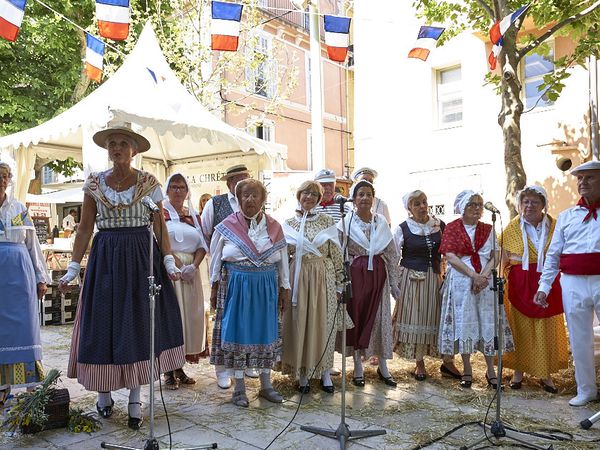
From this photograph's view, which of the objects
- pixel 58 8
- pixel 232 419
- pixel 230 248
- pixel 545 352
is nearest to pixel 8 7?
pixel 230 248

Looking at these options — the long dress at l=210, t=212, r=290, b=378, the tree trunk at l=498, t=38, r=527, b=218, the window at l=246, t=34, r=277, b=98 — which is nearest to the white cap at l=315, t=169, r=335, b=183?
the long dress at l=210, t=212, r=290, b=378

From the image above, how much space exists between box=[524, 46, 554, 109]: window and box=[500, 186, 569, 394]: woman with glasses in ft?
23.4

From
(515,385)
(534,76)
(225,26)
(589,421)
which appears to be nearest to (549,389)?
(515,385)

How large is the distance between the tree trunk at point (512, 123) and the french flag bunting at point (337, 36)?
2.27 metres

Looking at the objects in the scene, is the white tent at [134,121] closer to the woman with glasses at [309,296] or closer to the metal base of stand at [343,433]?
the woman with glasses at [309,296]

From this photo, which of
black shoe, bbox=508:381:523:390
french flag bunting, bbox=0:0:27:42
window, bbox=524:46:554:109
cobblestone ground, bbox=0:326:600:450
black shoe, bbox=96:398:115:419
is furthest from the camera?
window, bbox=524:46:554:109

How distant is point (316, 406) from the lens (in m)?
4.27

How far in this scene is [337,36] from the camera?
780 centimetres

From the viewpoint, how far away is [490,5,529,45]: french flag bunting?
226 inches

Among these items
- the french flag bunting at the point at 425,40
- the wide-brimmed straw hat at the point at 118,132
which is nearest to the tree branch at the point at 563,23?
the french flag bunting at the point at 425,40

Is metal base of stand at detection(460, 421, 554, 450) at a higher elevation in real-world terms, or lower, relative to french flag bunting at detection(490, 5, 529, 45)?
lower

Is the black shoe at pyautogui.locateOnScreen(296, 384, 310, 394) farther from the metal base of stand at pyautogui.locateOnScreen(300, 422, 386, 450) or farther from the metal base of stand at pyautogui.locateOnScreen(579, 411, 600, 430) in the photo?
the metal base of stand at pyautogui.locateOnScreen(579, 411, 600, 430)

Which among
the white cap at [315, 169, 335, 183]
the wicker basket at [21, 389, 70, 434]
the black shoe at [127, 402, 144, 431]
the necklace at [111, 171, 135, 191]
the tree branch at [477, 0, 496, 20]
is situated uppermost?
the tree branch at [477, 0, 496, 20]

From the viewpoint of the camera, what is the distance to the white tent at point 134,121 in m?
7.36
